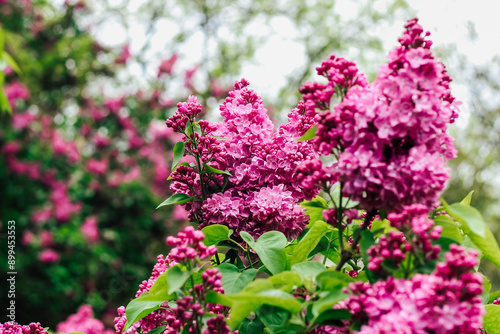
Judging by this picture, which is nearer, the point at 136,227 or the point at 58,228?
the point at 58,228

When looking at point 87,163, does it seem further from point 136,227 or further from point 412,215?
point 412,215

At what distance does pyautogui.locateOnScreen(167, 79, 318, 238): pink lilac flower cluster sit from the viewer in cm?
141

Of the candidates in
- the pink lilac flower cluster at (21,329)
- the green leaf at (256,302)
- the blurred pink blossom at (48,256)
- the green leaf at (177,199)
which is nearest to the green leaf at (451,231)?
the green leaf at (256,302)

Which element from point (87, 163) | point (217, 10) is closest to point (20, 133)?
point (87, 163)

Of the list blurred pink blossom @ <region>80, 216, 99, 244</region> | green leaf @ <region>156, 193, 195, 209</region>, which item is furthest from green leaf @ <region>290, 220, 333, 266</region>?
blurred pink blossom @ <region>80, 216, 99, 244</region>

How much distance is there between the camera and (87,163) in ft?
22.5

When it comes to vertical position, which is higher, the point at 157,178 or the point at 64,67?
the point at 64,67

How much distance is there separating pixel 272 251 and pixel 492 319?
0.58 meters

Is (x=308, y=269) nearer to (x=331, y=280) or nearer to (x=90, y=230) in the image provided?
(x=331, y=280)

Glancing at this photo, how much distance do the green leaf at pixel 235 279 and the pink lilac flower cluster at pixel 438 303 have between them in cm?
37

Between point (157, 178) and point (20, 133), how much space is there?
1990mm

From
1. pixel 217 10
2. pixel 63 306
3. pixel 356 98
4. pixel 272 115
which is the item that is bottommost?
pixel 356 98

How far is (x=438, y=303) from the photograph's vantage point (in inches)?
33.3

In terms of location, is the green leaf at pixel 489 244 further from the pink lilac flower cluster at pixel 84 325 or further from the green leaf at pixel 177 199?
the pink lilac flower cluster at pixel 84 325
